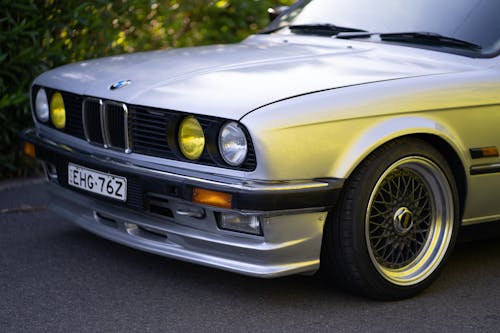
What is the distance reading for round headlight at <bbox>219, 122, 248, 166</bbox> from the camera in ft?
11.5

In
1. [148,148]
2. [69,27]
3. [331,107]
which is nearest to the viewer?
[331,107]

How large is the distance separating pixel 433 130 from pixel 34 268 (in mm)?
1972

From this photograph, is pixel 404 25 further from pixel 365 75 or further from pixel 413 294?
pixel 413 294

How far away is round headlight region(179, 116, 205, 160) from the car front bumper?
90 millimetres

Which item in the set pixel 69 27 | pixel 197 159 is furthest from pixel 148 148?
pixel 69 27

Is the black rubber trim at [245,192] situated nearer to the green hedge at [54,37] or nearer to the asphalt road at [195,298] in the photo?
the asphalt road at [195,298]

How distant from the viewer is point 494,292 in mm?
4008

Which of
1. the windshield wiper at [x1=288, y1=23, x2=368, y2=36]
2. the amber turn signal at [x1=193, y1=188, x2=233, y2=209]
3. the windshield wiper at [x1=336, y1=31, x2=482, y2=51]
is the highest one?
the windshield wiper at [x1=336, y1=31, x2=482, y2=51]

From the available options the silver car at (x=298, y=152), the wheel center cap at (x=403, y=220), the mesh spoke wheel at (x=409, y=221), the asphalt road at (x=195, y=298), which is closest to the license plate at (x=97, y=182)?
the silver car at (x=298, y=152)

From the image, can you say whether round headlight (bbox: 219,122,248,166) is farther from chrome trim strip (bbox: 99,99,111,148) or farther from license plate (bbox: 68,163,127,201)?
chrome trim strip (bbox: 99,99,111,148)

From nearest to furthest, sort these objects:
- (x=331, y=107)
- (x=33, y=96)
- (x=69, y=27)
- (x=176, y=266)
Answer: (x=331, y=107) < (x=176, y=266) < (x=33, y=96) < (x=69, y=27)

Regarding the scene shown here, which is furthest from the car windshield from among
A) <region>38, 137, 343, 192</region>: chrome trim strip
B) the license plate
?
the license plate

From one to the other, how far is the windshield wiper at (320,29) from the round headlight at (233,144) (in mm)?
1423

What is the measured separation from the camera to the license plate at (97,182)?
12.8 feet
